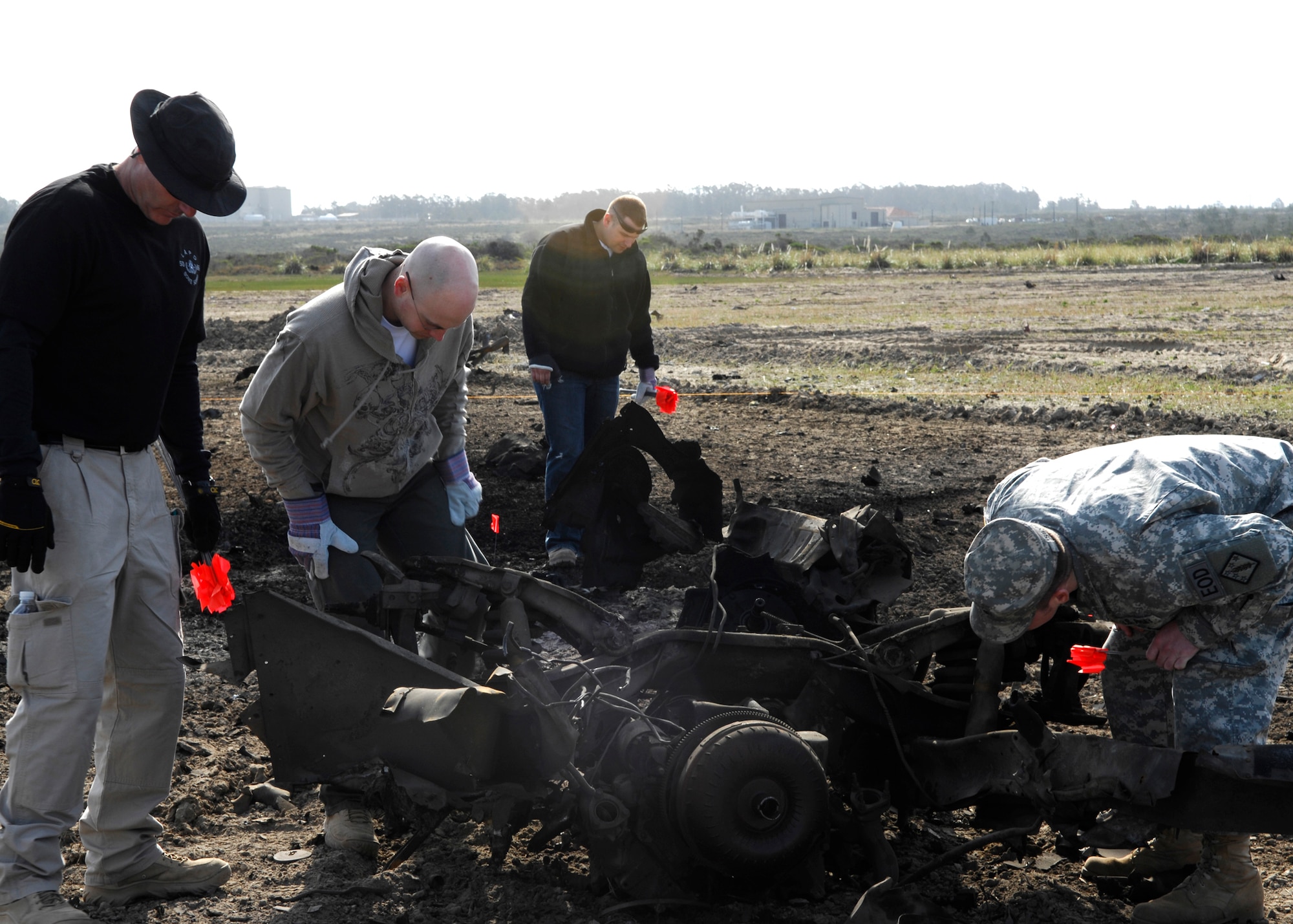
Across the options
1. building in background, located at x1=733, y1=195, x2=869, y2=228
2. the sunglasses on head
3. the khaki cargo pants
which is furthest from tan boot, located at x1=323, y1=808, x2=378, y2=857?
building in background, located at x1=733, y1=195, x2=869, y2=228

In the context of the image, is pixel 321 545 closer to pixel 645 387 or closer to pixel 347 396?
pixel 347 396

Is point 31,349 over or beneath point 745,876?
over

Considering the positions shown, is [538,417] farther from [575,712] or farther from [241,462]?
[575,712]

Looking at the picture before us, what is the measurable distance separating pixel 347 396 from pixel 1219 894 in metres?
3.48

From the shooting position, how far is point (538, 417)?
11625mm

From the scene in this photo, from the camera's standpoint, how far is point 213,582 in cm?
402

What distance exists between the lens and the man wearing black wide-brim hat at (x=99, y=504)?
308 centimetres

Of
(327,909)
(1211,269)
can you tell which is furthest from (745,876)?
(1211,269)

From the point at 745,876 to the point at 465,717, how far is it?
0.98 meters

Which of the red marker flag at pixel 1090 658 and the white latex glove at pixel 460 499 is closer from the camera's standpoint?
the red marker flag at pixel 1090 658

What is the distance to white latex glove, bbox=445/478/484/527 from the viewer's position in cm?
453

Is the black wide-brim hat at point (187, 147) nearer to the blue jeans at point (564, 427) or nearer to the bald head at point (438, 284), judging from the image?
the bald head at point (438, 284)

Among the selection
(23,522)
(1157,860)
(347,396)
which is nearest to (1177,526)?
(1157,860)

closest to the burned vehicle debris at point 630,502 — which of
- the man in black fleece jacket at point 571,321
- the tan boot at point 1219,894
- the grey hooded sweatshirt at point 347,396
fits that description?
the grey hooded sweatshirt at point 347,396
